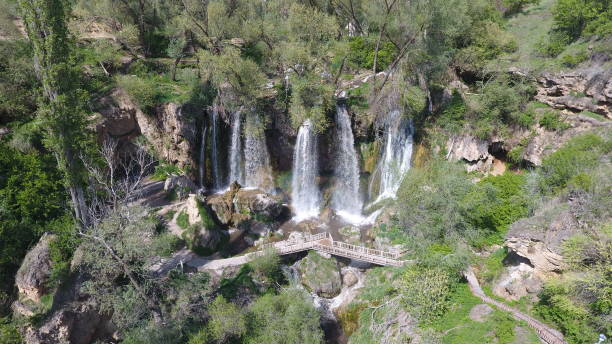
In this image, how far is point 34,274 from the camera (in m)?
17.1

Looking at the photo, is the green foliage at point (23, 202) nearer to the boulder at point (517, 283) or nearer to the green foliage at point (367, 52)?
the boulder at point (517, 283)

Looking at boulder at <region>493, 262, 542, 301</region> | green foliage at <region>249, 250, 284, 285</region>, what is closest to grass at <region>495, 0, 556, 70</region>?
boulder at <region>493, 262, 542, 301</region>

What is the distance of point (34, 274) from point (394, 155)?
2597 cm

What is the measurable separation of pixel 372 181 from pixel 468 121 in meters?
9.43

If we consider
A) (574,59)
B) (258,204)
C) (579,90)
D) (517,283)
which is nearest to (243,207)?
(258,204)

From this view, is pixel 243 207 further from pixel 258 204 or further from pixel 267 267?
pixel 267 267

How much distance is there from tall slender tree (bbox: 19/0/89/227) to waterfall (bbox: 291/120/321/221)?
16.0 m

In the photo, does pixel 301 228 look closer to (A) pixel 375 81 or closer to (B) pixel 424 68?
(A) pixel 375 81

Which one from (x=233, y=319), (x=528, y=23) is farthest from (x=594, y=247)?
(x=528, y=23)

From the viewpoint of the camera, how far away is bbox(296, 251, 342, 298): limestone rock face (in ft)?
71.8

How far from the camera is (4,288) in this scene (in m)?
17.3

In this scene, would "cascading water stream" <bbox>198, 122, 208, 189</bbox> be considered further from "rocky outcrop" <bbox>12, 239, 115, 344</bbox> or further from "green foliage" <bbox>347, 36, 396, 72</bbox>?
"green foliage" <bbox>347, 36, 396, 72</bbox>

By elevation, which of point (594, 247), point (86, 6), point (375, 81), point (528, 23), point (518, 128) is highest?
point (86, 6)

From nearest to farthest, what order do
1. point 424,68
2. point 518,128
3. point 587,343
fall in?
point 587,343
point 518,128
point 424,68
